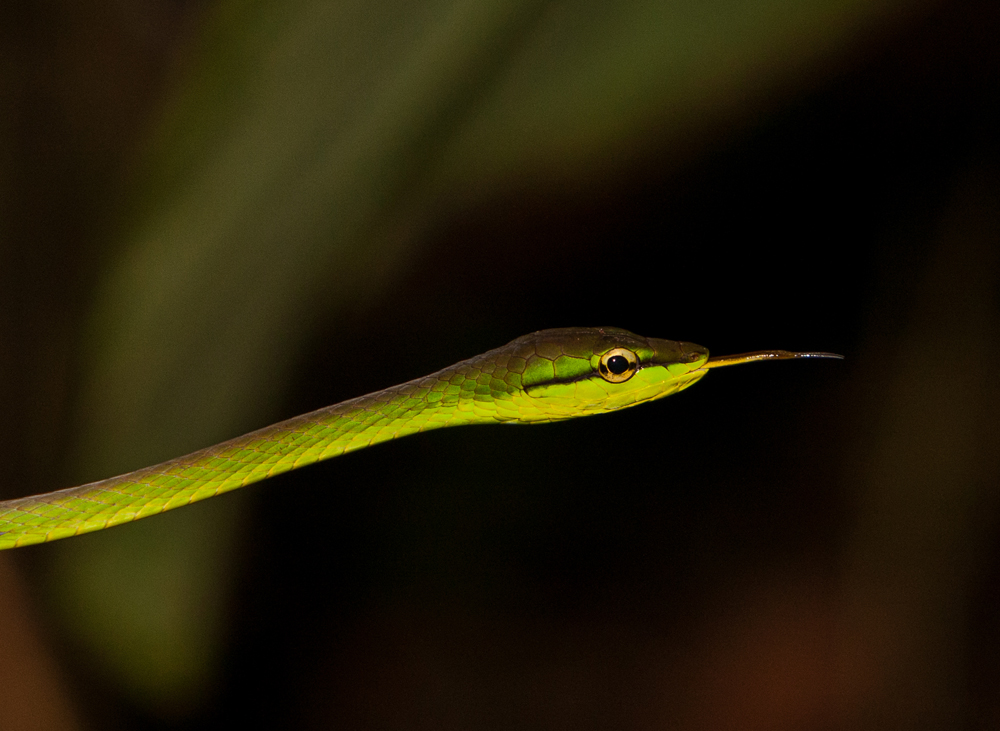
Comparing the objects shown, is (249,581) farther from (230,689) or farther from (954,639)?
(954,639)

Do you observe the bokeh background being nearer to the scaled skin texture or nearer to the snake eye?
the scaled skin texture

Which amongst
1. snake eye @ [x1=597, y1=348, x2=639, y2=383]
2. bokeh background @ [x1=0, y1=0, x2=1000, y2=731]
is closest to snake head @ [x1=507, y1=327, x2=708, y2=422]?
snake eye @ [x1=597, y1=348, x2=639, y2=383]

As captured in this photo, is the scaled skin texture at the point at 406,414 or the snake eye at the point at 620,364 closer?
the scaled skin texture at the point at 406,414

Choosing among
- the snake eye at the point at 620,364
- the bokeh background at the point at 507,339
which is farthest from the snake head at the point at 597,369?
the bokeh background at the point at 507,339

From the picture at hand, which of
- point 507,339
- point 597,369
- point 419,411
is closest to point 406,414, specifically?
point 419,411

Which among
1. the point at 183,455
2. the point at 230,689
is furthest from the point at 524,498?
the point at 183,455

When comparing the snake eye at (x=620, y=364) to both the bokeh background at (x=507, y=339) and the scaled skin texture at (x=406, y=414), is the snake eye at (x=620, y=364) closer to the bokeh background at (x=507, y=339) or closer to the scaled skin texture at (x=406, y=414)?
the scaled skin texture at (x=406, y=414)
